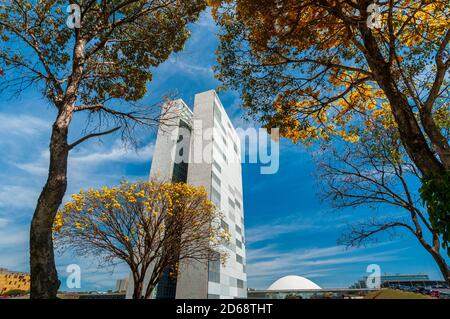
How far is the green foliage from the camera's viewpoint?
3.75 meters

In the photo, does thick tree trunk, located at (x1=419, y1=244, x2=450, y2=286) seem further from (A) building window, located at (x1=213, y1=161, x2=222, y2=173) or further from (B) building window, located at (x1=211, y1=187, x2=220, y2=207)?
(A) building window, located at (x1=213, y1=161, x2=222, y2=173)

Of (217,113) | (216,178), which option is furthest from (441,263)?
(217,113)

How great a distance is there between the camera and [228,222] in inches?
1644

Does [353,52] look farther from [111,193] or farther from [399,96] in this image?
[111,193]

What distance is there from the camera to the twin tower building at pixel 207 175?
106 feet

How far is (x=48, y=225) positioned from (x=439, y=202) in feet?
20.3

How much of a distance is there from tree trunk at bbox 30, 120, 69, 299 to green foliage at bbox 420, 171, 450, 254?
5933 mm

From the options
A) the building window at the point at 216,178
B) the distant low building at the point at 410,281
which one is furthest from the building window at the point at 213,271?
the distant low building at the point at 410,281

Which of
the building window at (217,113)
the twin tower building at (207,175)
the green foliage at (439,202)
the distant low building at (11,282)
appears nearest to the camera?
the green foliage at (439,202)

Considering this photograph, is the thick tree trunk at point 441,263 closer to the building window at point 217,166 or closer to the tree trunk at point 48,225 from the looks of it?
the tree trunk at point 48,225

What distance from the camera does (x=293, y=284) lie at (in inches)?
2849

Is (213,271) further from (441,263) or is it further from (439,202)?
(439,202)

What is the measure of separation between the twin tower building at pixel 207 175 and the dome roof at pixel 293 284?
3046cm

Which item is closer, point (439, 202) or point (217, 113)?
Result: point (439, 202)
